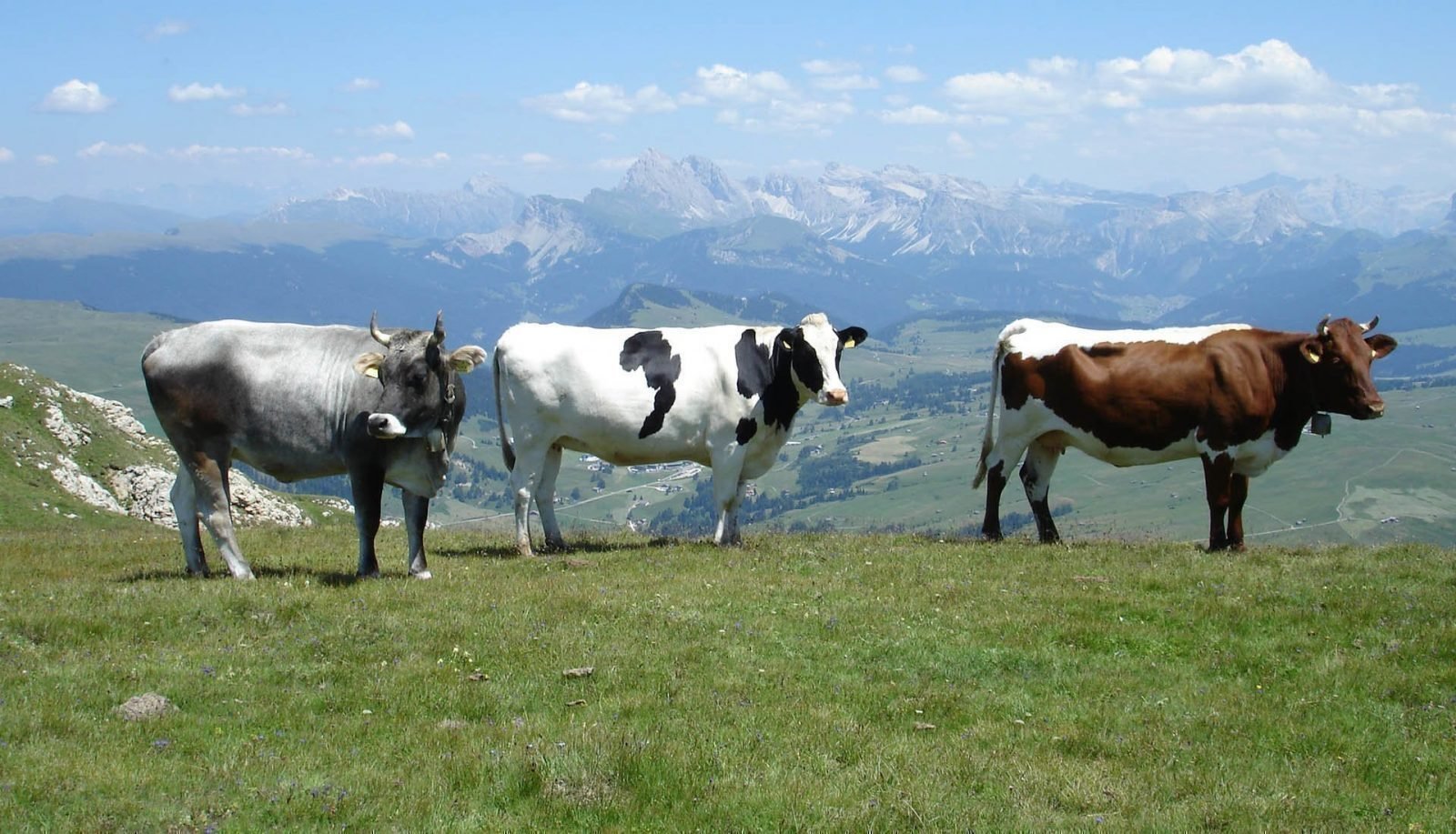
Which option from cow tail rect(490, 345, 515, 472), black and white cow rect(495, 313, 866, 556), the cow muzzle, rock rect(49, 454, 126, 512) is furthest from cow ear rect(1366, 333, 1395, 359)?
rock rect(49, 454, 126, 512)

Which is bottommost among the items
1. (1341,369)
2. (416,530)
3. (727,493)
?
(727,493)

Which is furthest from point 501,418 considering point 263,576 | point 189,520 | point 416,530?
point 189,520

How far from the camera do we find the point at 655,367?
20.3 meters

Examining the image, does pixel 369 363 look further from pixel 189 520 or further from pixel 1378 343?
pixel 1378 343

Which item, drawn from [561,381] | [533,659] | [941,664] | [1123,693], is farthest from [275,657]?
[561,381]

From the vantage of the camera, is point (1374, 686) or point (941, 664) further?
point (941, 664)

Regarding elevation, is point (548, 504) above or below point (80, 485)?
above

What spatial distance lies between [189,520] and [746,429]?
28.4 ft

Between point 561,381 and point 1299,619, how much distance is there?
1123cm

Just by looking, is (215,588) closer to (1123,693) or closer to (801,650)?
(801,650)

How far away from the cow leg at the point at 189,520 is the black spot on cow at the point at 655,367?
6821mm

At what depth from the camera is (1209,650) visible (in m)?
12.5

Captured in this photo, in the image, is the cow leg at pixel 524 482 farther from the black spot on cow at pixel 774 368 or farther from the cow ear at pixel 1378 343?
the cow ear at pixel 1378 343

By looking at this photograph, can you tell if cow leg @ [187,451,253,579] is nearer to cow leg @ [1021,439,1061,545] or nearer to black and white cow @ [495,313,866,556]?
black and white cow @ [495,313,866,556]
